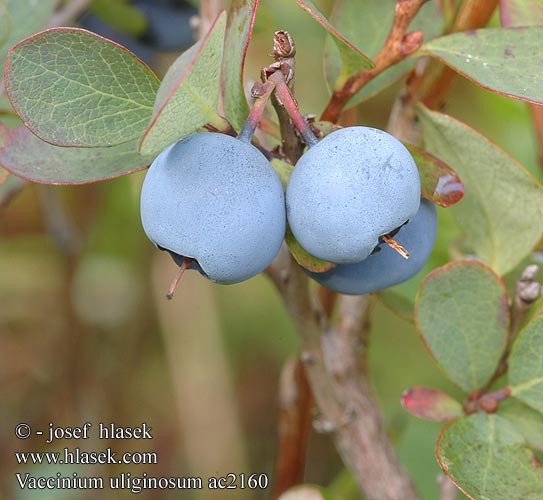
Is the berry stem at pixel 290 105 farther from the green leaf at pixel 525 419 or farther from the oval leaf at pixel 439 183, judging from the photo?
the green leaf at pixel 525 419

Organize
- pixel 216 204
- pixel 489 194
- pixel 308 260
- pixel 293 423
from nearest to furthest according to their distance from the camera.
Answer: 1. pixel 216 204
2. pixel 308 260
3. pixel 489 194
4. pixel 293 423

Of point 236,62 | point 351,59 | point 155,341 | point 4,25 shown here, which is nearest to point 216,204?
point 236,62

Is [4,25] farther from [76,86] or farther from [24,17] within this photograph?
[76,86]

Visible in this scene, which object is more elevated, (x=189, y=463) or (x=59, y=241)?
(x=59, y=241)

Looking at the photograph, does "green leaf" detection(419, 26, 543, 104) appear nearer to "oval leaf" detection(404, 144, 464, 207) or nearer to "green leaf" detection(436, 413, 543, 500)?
"oval leaf" detection(404, 144, 464, 207)

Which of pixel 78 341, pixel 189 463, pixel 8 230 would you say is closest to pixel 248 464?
pixel 189 463

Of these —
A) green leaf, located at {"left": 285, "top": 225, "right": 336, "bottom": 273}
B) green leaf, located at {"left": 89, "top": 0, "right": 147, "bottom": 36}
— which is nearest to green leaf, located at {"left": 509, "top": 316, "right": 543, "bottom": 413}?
green leaf, located at {"left": 285, "top": 225, "right": 336, "bottom": 273}

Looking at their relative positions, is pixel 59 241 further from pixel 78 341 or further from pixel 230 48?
pixel 230 48
